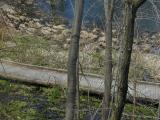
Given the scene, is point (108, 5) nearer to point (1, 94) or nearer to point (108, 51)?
point (108, 51)

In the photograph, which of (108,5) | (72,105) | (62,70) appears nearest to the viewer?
(72,105)

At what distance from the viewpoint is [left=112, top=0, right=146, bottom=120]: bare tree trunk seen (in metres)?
2.13

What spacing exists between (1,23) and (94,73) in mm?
2439

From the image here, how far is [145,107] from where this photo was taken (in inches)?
224

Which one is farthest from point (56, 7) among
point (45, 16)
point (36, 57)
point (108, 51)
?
point (108, 51)

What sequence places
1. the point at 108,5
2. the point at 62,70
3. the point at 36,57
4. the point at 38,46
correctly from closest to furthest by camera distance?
the point at 108,5
the point at 62,70
the point at 36,57
the point at 38,46

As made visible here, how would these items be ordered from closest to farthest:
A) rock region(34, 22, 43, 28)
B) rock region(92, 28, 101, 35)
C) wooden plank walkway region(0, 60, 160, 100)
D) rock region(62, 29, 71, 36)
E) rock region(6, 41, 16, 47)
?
wooden plank walkway region(0, 60, 160, 100), rock region(6, 41, 16, 47), rock region(62, 29, 71, 36), rock region(92, 28, 101, 35), rock region(34, 22, 43, 28)

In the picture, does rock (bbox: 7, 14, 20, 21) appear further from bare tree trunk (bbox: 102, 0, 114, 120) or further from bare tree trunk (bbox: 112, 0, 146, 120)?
bare tree trunk (bbox: 112, 0, 146, 120)

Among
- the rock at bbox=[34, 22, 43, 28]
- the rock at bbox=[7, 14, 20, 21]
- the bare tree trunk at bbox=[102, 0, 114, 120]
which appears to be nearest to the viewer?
the bare tree trunk at bbox=[102, 0, 114, 120]

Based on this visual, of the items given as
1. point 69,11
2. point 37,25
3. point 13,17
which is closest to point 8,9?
point 13,17

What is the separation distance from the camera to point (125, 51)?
7.27 feet

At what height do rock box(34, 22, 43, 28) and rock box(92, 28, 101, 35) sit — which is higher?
rock box(34, 22, 43, 28)

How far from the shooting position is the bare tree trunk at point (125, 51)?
2.13 m

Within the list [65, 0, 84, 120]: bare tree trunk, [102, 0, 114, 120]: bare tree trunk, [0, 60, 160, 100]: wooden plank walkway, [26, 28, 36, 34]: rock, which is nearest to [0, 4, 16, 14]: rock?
[26, 28, 36, 34]: rock
